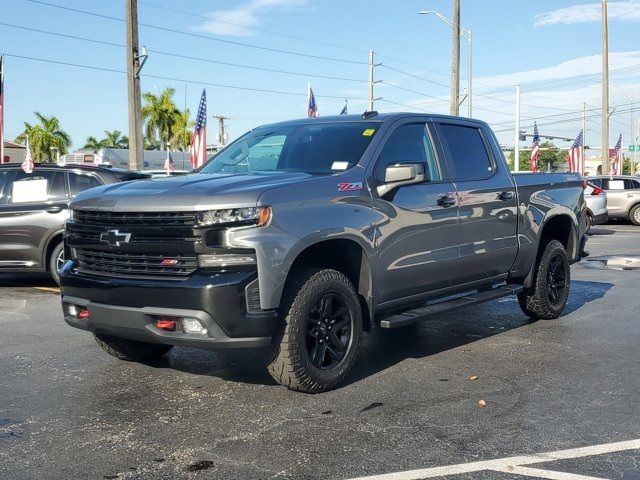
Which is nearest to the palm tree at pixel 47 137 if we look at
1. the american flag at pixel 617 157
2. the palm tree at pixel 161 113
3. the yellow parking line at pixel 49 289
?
the palm tree at pixel 161 113

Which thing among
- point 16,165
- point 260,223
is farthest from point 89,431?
point 16,165

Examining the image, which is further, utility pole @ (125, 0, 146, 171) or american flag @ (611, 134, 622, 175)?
american flag @ (611, 134, 622, 175)

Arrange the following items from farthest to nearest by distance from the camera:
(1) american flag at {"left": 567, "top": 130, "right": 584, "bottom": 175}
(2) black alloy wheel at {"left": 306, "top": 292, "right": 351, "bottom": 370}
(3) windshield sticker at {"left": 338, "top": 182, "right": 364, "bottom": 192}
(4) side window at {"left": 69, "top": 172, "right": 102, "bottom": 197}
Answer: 1. (1) american flag at {"left": 567, "top": 130, "right": 584, "bottom": 175}
2. (4) side window at {"left": 69, "top": 172, "right": 102, "bottom": 197}
3. (3) windshield sticker at {"left": 338, "top": 182, "right": 364, "bottom": 192}
4. (2) black alloy wheel at {"left": 306, "top": 292, "right": 351, "bottom": 370}

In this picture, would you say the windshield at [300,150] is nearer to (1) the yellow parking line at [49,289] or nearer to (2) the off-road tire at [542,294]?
(2) the off-road tire at [542,294]

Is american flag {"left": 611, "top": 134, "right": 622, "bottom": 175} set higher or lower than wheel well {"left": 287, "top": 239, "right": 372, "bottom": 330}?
higher

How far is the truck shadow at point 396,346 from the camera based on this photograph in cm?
600

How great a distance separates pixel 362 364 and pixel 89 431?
2.35m

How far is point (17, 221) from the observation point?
10.2 metres

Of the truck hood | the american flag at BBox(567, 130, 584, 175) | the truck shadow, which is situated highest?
the american flag at BBox(567, 130, 584, 175)

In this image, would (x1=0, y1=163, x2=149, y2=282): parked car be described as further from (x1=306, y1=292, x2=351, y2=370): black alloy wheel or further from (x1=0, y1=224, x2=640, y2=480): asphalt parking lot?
(x1=306, y1=292, x2=351, y2=370): black alloy wheel

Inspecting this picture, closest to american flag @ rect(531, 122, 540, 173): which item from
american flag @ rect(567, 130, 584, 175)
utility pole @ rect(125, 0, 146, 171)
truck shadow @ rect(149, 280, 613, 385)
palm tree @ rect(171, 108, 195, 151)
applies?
american flag @ rect(567, 130, 584, 175)

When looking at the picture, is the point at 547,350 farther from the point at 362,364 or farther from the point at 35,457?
the point at 35,457

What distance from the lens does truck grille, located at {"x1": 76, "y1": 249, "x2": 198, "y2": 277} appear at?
4941 mm

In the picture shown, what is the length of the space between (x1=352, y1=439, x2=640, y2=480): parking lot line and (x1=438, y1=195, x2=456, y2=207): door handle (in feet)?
8.33
